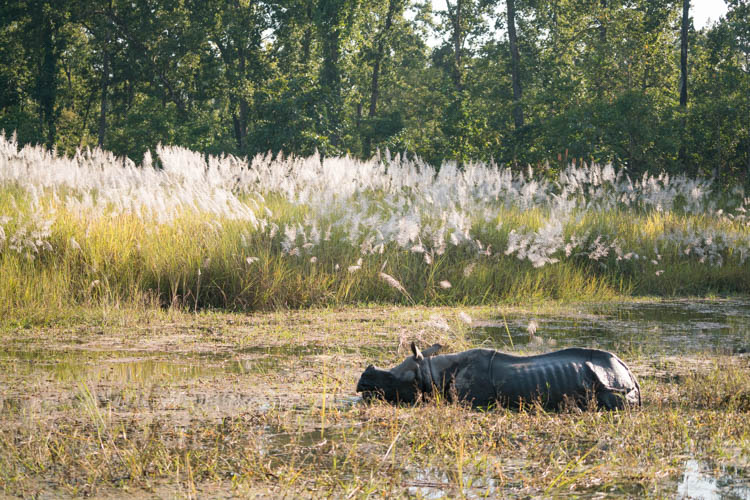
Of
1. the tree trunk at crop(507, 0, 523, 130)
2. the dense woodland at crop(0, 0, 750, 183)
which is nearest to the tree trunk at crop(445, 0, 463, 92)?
the dense woodland at crop(0, 0, 750, 183)

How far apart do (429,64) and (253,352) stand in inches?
1425

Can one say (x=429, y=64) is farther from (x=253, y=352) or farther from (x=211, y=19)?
(x=253, y=352)

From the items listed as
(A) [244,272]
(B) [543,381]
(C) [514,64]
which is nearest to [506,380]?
(B) [543,381]

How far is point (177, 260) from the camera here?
6.53 m

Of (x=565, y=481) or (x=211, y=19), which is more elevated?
(x=211, y=19)

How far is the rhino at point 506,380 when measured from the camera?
3.72 m

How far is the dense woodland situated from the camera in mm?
15312

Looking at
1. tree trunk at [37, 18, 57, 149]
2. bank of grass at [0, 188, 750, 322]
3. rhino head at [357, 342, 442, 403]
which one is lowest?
rhino head at [357, 342, 442, 403]

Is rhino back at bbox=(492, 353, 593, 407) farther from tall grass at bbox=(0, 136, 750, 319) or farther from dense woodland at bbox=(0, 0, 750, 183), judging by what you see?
dense woodland at bbox=(0, 0, 750, 183)

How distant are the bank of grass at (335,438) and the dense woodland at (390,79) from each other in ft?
37.1

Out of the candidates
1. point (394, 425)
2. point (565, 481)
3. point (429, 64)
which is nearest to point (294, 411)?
point (394, 425)

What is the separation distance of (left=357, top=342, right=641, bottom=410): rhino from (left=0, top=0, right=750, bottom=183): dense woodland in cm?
1118

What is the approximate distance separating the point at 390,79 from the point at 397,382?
29.9m

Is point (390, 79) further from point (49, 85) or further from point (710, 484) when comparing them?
point (710, 484)
